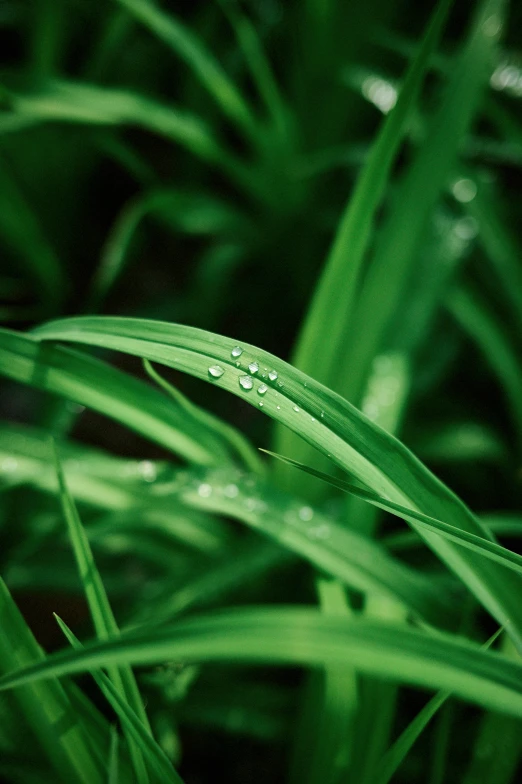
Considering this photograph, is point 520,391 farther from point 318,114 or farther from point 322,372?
point 318,114

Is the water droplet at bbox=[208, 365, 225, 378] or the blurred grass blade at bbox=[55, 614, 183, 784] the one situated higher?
the water droplet at bbox=[208, 365, 225, 378]

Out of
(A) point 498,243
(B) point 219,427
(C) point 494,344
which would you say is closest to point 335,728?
(B) point 219,427

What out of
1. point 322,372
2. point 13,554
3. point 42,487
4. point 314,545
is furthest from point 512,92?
point 13,554

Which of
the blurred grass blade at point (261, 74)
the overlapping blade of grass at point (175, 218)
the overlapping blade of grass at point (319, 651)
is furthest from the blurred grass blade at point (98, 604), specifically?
the blurred grass blade at point (261, 74)

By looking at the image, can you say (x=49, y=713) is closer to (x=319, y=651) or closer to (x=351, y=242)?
(x=319, y=651)

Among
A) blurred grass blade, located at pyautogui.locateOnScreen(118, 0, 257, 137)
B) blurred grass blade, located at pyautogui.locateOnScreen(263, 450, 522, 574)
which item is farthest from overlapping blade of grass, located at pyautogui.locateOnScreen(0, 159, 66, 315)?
blurred grass blade, located at pyautogui.locateOnScreen(263, 450, 522, 574)

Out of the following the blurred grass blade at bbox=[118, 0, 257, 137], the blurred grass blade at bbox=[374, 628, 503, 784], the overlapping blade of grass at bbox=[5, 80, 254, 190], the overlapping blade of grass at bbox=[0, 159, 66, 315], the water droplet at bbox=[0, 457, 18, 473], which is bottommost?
the blurred grass blade at bbox=[374, 628, 503, 784]

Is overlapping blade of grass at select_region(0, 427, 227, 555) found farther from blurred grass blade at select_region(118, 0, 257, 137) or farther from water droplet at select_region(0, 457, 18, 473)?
blurred grass blade at select_region(118, 0, 257, 137)
